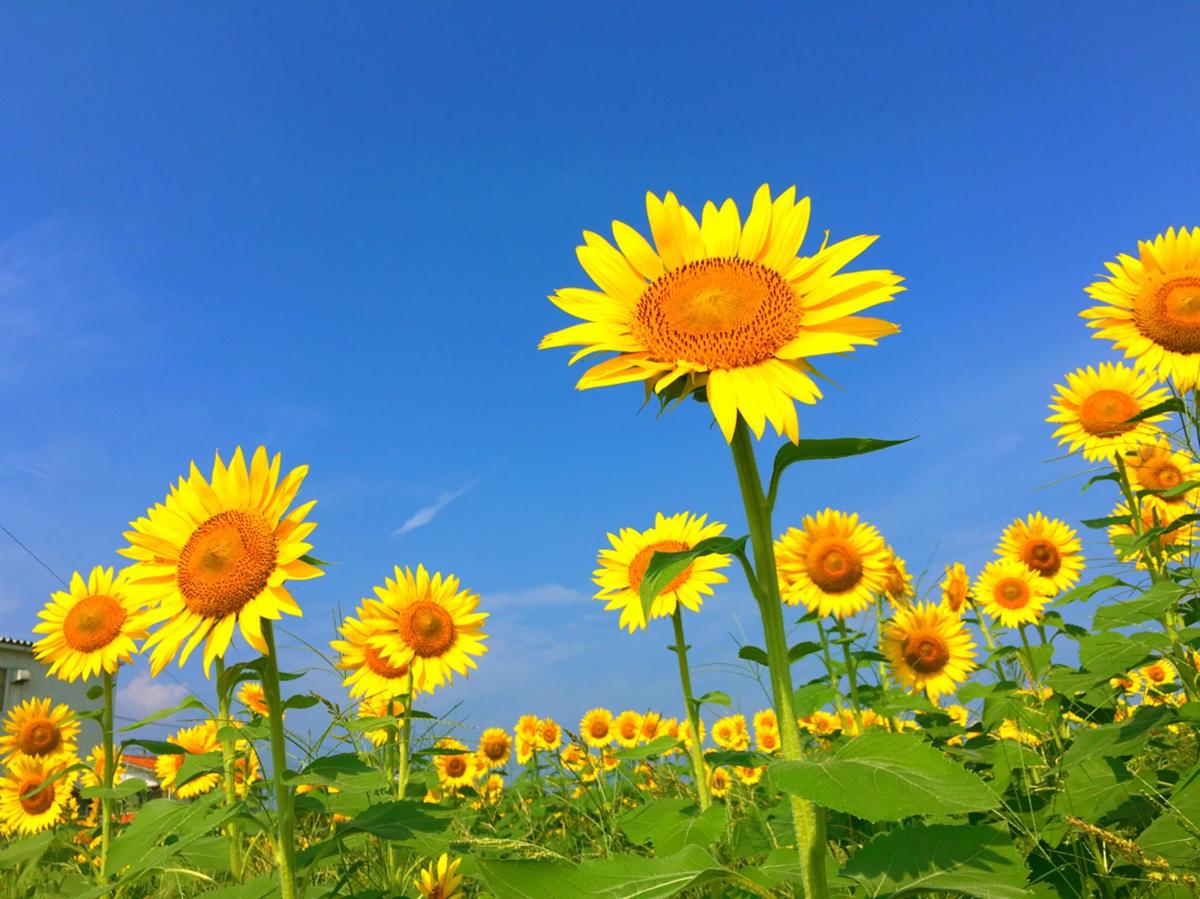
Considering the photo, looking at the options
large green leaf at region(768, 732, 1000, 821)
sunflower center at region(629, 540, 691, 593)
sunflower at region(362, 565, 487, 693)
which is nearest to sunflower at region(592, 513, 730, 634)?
sunflower center at region(629, 540, 691, 593)

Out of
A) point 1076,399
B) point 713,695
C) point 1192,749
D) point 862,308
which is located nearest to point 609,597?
point 713,695

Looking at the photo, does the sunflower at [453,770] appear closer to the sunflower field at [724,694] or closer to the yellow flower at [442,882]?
the sunflower field at [724,694]

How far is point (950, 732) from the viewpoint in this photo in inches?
255

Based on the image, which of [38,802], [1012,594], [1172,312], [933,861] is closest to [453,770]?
[38,802]

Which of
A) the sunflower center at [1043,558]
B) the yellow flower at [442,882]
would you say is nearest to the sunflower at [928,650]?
the sunflower center at [1043,558]

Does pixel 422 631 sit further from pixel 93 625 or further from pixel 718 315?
pixel 718 315

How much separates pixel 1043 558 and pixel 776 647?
7580mm

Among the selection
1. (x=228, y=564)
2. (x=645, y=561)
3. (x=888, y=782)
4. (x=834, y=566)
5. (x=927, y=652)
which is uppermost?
(x=834, y=566)

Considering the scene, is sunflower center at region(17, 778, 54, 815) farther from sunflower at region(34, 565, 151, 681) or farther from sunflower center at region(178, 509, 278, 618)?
sunflower center at region(178, 509, 278, 618)

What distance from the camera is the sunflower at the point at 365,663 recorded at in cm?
585

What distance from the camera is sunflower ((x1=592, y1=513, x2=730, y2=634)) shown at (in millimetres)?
5180

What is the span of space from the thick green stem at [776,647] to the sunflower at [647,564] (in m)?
2.56

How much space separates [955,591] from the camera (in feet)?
27.2

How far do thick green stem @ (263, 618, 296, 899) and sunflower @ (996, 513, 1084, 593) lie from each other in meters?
7.63
